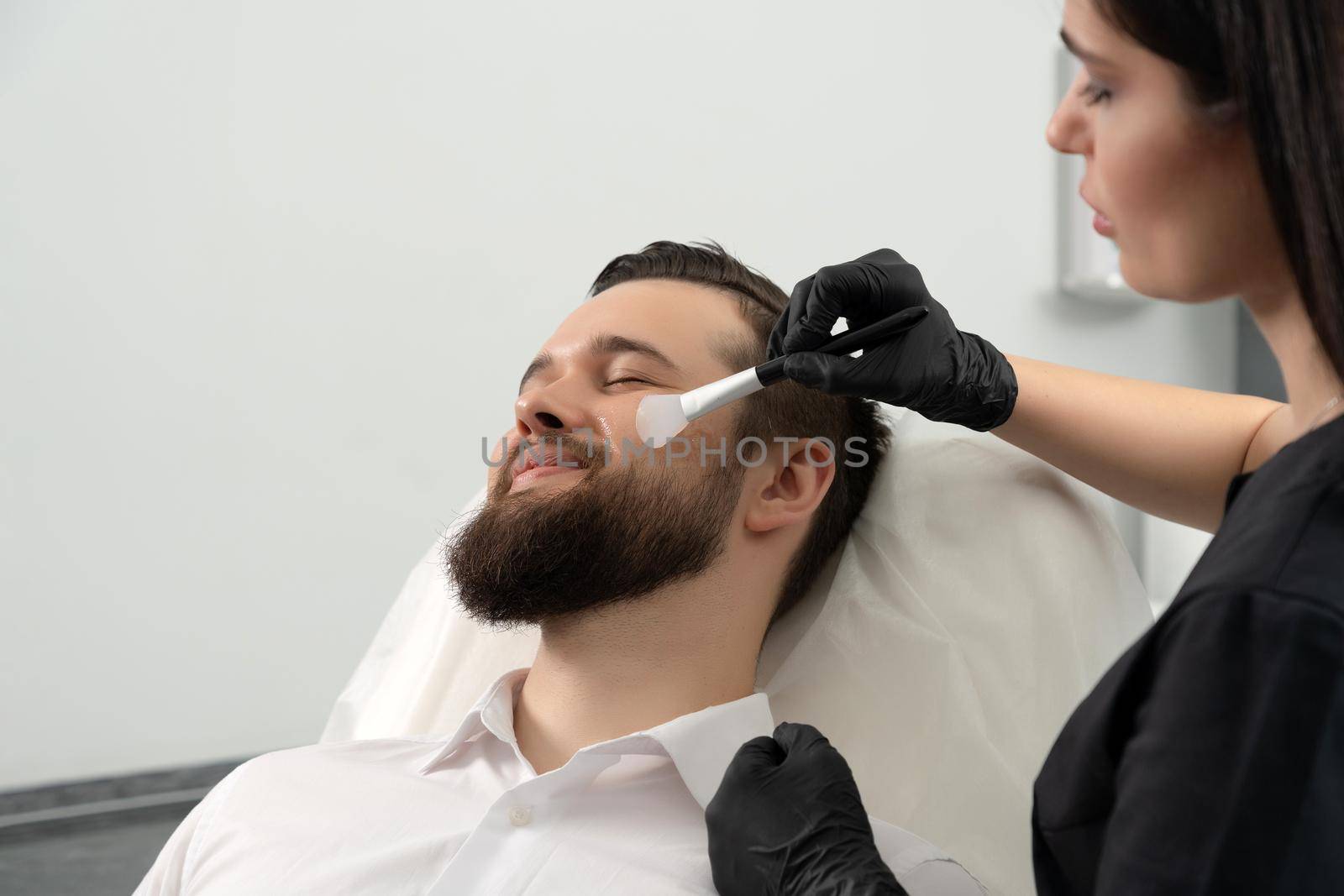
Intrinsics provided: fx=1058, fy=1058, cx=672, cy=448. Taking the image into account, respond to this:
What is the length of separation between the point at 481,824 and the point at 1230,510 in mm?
665

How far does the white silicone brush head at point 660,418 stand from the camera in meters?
1.08

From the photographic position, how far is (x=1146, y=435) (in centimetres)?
115

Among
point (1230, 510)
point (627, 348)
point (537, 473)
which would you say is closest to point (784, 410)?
point (627, 348)

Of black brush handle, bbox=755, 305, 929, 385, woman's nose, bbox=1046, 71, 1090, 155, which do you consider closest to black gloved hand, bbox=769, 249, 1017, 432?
black brush handle, bbox=755, 305, 929, 385

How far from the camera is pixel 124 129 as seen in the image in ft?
6.68

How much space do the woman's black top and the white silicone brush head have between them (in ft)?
1.83

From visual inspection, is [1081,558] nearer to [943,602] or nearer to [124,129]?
[943,602]

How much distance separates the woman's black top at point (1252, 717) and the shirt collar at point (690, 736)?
0.47 meters

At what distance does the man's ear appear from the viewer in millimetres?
1198

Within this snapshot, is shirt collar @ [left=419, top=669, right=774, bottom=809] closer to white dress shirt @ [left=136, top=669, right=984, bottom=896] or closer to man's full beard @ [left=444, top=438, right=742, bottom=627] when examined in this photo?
white dress shirt @ [left=136, top=669, right=984, bottom=896]

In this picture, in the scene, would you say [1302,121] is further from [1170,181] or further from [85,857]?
[85,857]

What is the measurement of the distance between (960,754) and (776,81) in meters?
1.92

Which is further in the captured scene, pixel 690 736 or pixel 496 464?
pixel 496 464

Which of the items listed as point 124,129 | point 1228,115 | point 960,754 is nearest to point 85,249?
point 124,129
